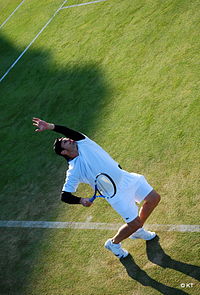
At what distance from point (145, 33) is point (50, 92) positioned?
288 centimetres

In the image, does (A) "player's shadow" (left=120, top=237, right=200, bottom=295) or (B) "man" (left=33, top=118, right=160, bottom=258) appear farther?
(B) "man" (left=33, top=118, right=160, bottom=258)

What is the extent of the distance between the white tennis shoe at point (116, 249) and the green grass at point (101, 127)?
13 cm

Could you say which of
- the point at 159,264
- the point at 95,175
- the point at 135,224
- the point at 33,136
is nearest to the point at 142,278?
the point at 159,264

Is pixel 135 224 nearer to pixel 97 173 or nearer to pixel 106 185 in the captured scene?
pixel 106 185

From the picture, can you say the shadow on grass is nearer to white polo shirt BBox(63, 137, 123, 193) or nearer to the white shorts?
white polo shirt BBox(63, 137, 123, 193)

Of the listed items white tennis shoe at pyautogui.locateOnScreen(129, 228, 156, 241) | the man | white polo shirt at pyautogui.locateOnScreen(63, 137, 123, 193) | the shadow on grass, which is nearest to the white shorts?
the man

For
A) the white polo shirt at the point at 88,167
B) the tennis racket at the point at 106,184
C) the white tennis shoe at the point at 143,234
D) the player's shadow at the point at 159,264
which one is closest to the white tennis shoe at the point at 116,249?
the player's shadow at the point at 159,264

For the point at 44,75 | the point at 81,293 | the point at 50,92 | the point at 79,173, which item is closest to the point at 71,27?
the point at 44,75

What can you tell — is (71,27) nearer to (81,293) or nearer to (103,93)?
(103,93)

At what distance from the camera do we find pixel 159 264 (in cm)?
581

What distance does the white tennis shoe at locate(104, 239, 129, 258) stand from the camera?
5.99m

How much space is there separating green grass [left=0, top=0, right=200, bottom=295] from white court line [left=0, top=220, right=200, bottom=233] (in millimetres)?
91

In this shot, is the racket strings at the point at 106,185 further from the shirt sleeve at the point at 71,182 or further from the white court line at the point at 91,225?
the white court line at the point at 91,225

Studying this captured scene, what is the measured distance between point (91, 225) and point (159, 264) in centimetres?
145
